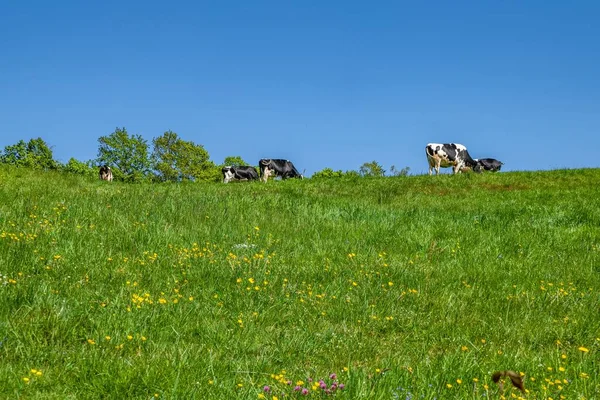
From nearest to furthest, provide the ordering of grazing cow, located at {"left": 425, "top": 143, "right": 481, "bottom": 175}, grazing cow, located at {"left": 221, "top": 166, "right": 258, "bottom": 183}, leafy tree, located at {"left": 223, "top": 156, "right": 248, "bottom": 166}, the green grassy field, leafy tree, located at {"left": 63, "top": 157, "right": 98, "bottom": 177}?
the green grassy field → grazing cow, located at {"left": 425, "top": 143, "right": 481, "bottom": 175} → grazing cow, located at {"left": 221, "top": 166, "right": 258, "bottom": 183} → leafy tree, located at {"left": 63, "top": 157, "right": 98, "bottom": 177} → leafy tree, located at {"left": 223, "top": 156, "right": 248, "bottom": 166}

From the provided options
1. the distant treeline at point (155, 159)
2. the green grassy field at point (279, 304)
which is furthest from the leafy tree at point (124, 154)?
the green grassy field at point (279, 304)

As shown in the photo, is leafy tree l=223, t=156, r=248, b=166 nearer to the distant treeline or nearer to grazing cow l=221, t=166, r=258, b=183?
the distant treeline

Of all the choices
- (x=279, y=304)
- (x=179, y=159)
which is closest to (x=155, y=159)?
(x=179, y=159)

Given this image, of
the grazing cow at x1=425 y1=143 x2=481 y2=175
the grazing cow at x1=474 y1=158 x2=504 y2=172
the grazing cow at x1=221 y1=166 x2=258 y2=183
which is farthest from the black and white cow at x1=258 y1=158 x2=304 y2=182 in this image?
the grazing cow at x1=474 y1=158 x2=504 y2=172

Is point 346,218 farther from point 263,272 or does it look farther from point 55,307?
point 55,307

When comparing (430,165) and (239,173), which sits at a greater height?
(239,173)

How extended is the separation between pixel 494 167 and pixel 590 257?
52.0m

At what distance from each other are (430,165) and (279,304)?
33.0 meters

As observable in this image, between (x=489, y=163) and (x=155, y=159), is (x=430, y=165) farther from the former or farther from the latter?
(x=155, y=159)

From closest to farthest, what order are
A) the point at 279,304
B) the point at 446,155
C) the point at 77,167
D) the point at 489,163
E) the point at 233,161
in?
1. the point at 279,304
2. the point at 446,155
3. the point at 489,163
4. the point at 77,167
5. the point at 233,161

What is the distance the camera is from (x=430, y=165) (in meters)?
38.4

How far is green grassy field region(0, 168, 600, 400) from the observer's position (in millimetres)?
4684

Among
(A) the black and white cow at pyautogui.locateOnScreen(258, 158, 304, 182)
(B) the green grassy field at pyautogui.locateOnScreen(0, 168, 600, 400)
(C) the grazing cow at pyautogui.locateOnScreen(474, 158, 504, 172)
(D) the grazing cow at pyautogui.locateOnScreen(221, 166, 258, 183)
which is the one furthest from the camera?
(C) the grazing cow at pyautogui.locateOnScreen(474, 158, 504, 172)

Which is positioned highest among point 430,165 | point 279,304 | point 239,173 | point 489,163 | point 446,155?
point 489,163
